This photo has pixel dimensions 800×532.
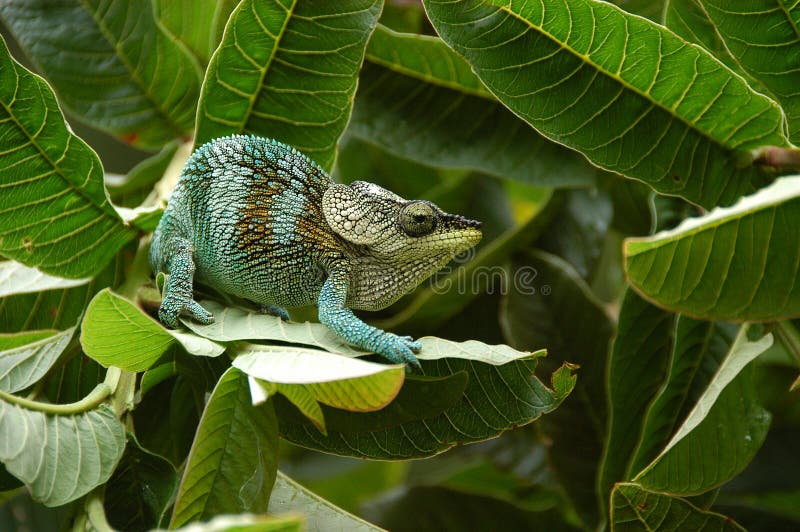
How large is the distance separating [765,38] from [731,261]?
0.38 m

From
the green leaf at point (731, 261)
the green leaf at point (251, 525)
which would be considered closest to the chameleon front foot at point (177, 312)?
the green leaf at point (251, 525)

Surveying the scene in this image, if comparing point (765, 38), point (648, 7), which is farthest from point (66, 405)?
point (648, 7)

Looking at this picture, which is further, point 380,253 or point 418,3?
point 418,3

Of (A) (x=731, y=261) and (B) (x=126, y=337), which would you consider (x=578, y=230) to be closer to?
(A) (x=731, y=261)

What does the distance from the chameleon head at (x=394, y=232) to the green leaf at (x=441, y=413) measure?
14cm

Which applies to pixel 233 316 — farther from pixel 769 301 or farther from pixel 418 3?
pixel 418 3

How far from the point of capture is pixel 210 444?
800mm

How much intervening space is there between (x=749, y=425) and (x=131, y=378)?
79 centimetres

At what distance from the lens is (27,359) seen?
3.20 feet

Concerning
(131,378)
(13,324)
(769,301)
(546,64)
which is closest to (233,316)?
(131,378)

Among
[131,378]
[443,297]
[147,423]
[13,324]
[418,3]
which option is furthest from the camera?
[418,3]

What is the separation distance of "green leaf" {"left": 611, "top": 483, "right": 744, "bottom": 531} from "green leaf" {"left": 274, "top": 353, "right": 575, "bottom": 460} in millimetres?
150

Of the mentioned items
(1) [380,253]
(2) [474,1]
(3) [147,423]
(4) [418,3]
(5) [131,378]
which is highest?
(2) [474,1]

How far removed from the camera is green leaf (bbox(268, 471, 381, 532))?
935mm
